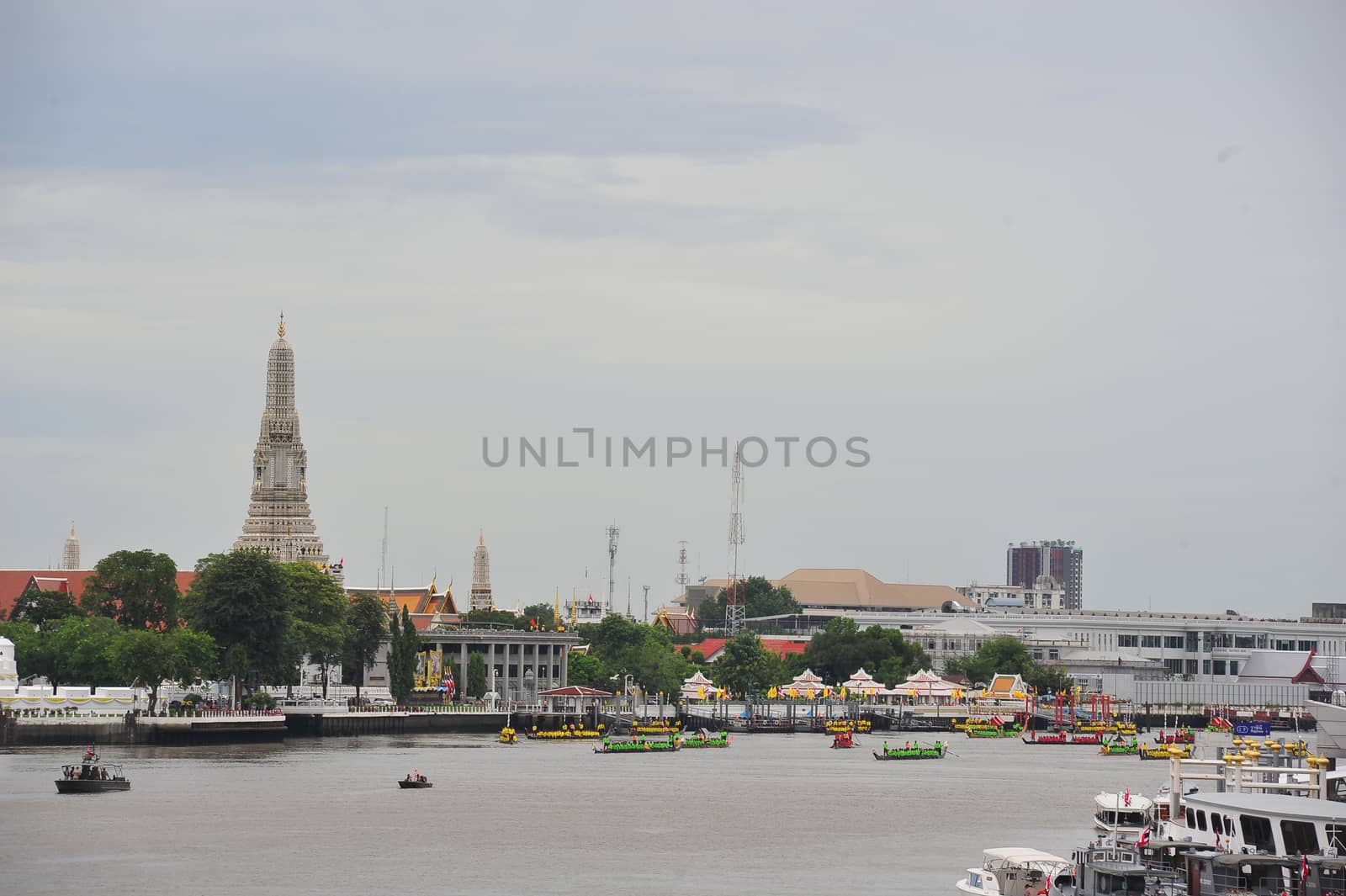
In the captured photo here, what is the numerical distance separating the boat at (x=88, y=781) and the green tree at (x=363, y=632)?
207ft

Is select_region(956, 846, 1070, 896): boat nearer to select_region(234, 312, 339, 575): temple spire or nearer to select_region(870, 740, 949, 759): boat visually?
select_region(870, 740, 949, 759): boat

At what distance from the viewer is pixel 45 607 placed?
147125 mm

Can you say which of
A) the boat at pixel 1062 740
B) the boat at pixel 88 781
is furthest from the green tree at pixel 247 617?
the boat at pixel 1062 740

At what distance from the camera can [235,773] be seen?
3629 inches

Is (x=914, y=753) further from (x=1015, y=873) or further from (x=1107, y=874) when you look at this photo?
(x=1107, y=874)

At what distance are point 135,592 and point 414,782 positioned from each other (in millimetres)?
63928

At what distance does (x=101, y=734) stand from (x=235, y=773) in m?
23.4

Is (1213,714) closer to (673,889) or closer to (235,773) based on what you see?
(235,773)

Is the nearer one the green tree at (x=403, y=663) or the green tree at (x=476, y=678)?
the green tree at (x=403, y=663)

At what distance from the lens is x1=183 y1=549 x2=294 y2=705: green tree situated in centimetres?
12525

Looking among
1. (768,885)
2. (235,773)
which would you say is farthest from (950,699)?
(768,885)

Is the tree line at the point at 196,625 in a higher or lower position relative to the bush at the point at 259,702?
higher

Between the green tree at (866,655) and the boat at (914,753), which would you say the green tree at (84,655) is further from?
the green tree at (866,655)

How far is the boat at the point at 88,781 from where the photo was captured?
8012 cm
